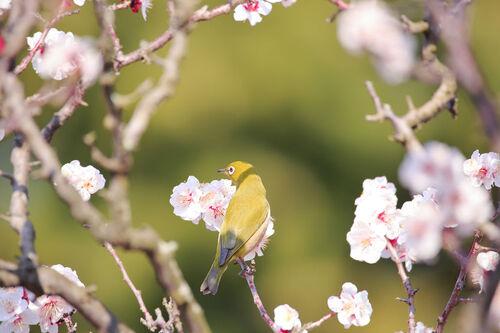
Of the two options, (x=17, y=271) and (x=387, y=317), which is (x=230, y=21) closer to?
(x=387, y=317)

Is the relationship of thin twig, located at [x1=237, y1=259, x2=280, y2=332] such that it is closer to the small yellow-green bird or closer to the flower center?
the small yellow-green bird

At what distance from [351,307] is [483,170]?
536 mm

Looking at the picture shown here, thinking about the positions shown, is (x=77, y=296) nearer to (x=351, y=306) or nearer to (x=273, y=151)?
(x=351, y=306)

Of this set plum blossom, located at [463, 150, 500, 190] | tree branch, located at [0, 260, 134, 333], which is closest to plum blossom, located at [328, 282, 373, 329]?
plum blossom, located at [463, 150, 500, 190]

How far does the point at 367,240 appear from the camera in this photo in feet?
7.95

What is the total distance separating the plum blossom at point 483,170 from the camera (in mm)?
2492

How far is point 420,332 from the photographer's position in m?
2.34

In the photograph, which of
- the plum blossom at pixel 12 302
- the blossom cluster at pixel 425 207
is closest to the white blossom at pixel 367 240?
the blossom cluster at pixel 425 207

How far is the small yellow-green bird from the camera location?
11.0 feet

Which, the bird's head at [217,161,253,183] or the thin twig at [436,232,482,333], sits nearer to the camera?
the thin twig at [436,232,482,333]

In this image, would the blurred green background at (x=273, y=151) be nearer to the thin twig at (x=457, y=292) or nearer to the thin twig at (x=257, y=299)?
the thin twig at (x=257, y=299)

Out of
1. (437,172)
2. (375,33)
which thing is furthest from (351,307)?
(437,172)

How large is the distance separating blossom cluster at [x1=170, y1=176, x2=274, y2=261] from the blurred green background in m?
5.39

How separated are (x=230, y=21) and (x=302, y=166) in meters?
1.58
